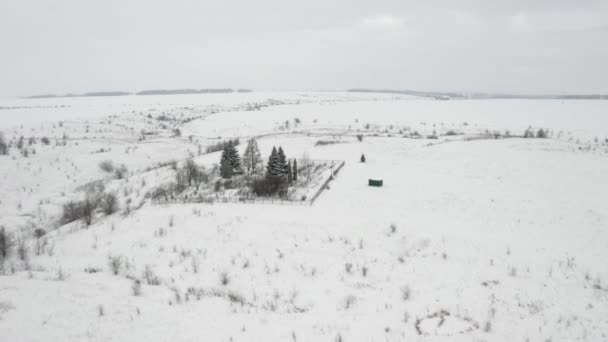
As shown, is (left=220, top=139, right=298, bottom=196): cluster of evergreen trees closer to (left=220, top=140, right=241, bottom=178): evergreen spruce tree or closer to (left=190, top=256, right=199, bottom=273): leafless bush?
(left=220, top=140, right=241, bottom=178): evergreen spruce tree

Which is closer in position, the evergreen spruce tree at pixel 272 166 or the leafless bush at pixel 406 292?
the leafless bush at pixel 406 292

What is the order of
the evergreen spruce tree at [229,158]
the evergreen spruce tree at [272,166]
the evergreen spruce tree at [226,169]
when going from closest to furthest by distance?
the evergreen spruce tree at [272,166], the evergreen spruce tree at [226,169], the evergreen spruce tree at [229,158]

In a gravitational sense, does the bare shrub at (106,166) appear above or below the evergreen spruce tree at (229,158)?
below

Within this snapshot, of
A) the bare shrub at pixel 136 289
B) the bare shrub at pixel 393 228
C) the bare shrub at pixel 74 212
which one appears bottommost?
the bare shrub at pixel 74 212

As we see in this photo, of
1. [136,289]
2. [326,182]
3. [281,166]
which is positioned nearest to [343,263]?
[136,289]

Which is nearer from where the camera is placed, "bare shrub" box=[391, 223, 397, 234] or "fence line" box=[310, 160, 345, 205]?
"bare shrub" box=[391, 223, 397, 234]

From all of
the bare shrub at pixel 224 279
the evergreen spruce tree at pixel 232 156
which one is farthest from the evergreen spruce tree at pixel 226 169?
the bare shrub at pixel 224 279

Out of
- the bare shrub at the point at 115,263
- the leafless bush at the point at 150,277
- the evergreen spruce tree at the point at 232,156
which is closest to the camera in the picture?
the leafless bush at the point at 150,277

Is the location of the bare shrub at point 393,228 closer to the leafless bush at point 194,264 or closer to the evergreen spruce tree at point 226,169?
the leafless bush at point 194,264

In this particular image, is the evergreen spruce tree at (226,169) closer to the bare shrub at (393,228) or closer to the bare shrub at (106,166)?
the bare shrub at (393,228)

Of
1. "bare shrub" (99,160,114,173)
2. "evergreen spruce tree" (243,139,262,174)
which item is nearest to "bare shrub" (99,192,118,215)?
"evergreen spruce tree" (243,139,262,174)

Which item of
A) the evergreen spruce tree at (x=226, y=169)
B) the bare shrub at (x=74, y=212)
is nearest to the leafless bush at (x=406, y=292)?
the bare shrub at (x=74, y=212)

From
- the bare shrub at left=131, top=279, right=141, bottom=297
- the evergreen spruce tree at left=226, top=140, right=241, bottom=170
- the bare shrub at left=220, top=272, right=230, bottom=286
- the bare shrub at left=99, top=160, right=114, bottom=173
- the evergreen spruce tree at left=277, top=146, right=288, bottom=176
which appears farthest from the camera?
the bare shrub at left=99, top=160, right=114, bottom=173
